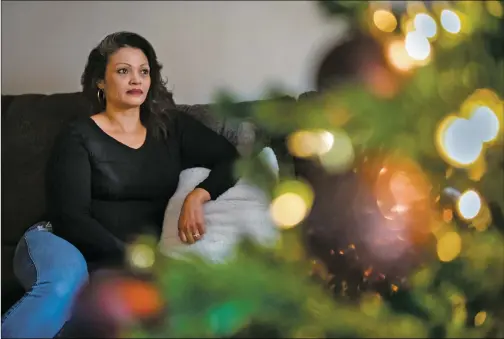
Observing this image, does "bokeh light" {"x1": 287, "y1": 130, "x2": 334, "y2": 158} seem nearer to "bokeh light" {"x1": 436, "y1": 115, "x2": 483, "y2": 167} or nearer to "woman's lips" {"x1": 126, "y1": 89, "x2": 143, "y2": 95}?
"bokeh light" {"x1": 436, "y1": 115, "x2": 483, "y2": 167}

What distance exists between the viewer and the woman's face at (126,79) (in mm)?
1195

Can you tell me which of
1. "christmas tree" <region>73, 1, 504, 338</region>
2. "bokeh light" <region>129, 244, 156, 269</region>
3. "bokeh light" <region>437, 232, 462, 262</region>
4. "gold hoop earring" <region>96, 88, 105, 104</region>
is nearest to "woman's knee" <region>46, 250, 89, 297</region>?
"bokeh light" <region>129, 244, 156, 269</region>

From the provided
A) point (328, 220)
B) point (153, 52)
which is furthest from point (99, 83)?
point (328, 220)

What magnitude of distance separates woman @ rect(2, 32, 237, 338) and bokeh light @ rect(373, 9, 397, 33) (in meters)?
0.52

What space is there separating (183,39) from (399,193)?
80 cm

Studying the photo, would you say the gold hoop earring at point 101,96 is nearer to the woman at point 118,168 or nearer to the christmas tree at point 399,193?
the woman at point 118,168

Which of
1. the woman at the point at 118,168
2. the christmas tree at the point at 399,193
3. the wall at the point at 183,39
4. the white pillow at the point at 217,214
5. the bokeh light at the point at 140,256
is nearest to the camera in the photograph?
the christmas tree at the point at 399,193

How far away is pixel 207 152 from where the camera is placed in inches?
47.0

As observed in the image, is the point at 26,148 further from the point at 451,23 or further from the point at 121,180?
the point at 451,23

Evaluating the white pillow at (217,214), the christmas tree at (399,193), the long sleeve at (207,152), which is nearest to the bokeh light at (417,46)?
the christmas tree at (399,193)

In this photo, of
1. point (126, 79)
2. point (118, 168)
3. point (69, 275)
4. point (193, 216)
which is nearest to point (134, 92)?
point (126, 79)

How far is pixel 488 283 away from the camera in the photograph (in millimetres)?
573

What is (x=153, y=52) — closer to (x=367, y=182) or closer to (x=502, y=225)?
(x=367, y=182)

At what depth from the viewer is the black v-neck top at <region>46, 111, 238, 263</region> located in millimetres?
1164
